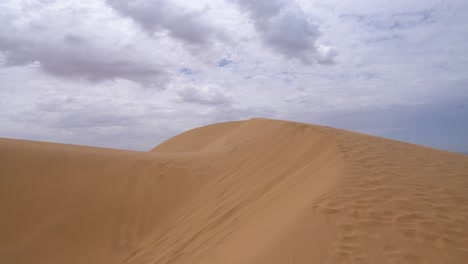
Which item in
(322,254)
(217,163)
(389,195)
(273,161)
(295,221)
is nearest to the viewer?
(322,254)

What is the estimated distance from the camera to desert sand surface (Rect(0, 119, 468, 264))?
4.03 metres

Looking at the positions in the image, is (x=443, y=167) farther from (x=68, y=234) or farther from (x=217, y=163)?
(x=68, y=234)

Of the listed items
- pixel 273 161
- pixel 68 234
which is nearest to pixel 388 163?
pixel 273 161

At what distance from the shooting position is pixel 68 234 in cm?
679

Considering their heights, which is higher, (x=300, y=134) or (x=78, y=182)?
(x=300, y=134)

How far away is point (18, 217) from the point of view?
7035mm

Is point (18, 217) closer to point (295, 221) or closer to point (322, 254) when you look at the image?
point (295, 221)

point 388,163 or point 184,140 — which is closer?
point 388,163

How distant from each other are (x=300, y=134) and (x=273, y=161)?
163 centimetres

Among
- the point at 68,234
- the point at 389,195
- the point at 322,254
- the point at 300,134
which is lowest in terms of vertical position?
the point at 68,234

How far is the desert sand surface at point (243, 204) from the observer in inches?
159

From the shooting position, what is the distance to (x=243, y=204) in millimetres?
6793

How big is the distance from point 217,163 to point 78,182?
3.67 meters

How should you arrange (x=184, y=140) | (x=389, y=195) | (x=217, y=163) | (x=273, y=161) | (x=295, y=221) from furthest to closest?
1. (x=184, y=140)
2. (x=217, y=163)
3. (x=273, y=161)
4. (x=389, y=195)
5. (x=295, y=221)
